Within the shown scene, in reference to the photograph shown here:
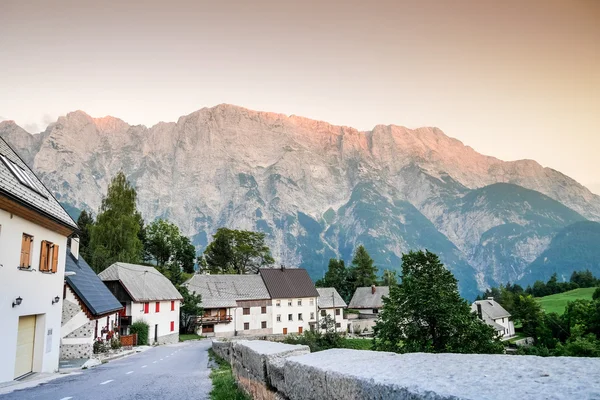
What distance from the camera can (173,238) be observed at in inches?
3691

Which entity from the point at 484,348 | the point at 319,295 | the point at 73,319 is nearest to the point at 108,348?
the point at 73,319

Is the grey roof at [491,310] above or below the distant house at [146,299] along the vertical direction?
below

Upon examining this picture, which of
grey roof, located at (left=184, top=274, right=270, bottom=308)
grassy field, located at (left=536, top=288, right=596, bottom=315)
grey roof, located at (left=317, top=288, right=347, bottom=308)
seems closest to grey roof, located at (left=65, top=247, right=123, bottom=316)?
grey roof, located at (left=184, top=274, right=270, bottom=308)

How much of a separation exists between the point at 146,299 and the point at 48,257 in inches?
1159

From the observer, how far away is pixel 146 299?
146 feet

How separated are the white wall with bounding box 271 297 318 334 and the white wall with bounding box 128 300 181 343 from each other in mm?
24759

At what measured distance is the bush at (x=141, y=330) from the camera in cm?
4162

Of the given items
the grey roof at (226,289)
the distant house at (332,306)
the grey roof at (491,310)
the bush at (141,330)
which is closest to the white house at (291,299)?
the grey roof at (226,289)

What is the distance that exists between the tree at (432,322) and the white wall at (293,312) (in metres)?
49.0

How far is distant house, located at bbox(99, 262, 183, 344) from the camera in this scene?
42625 millimetres

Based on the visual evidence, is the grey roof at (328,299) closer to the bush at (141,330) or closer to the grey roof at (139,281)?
the grey roof at (139,281)

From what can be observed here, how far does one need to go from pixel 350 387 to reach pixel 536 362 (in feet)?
3.60

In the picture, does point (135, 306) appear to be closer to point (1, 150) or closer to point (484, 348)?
point (1, 150)

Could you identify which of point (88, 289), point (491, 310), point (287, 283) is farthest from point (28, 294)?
point (491, 310)
